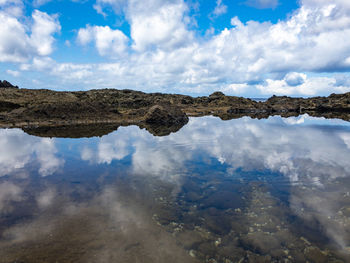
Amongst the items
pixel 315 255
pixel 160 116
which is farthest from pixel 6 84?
pixel 315 255

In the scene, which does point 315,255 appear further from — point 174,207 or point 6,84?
point 6,84

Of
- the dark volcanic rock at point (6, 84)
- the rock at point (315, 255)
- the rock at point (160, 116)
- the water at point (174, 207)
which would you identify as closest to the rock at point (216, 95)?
the rock at point (160, 116)

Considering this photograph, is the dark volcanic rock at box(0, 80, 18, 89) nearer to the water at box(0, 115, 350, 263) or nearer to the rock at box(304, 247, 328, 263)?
the water at box(0, 115, 350, 263)

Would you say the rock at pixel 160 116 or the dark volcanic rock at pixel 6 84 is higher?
the dark volcanic rock at pixel 6 84

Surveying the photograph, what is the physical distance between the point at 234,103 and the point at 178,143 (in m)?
67.3

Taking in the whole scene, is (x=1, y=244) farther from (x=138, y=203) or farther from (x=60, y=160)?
(x=60, y=160)

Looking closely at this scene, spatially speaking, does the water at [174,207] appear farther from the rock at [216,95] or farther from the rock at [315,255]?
the rock at [216,95]

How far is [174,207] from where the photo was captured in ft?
30.9

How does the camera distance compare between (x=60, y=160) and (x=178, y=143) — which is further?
(x=178, y=143)

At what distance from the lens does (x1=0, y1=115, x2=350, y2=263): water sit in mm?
6793

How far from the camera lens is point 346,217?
28.1 feet

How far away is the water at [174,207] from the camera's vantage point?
267 inches

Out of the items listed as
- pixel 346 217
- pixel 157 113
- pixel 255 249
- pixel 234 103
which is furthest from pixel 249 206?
pixel 234 103

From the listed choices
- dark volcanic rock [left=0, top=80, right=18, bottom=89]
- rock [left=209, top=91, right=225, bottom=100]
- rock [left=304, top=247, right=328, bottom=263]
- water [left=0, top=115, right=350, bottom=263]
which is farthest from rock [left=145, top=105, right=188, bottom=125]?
dark volcanic rock [left=0, top=80, right=18, bottom=89]
